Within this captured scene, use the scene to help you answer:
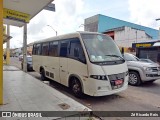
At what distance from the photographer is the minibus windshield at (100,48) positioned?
6246 mm

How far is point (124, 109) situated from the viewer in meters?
5.61

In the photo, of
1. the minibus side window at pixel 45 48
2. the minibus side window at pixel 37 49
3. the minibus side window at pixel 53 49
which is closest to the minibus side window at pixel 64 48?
the minibus side window at pixel 53 49

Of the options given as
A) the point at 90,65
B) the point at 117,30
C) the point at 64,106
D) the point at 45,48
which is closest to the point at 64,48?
the point at 90,65

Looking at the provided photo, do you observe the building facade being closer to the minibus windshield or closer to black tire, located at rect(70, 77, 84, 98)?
the minibus windshield

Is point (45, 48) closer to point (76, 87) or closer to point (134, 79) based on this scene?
point (76, 87)

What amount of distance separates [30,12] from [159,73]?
8.84 meters

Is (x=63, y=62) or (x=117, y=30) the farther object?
(x=117, y=30)

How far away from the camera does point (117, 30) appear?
37500 mm

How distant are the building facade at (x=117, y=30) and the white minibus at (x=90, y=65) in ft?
100

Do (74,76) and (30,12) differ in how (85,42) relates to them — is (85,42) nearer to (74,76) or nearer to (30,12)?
(74,76)

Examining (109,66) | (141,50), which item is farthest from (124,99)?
(141,50)

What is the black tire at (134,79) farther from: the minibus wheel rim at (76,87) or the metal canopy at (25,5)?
the metal canopy at (25,5)

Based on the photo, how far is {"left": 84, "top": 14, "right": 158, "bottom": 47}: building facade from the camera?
3754 centimetres

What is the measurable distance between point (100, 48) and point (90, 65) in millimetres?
976
